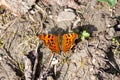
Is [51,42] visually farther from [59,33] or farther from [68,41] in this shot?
[59,33]

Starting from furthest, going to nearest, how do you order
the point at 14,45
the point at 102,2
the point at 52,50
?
the point at 102,2 → the point at 14,45 → the point at 52,50

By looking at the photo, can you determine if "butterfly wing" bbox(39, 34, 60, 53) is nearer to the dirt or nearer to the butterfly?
the butterfly

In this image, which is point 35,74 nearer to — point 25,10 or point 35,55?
point 35,55

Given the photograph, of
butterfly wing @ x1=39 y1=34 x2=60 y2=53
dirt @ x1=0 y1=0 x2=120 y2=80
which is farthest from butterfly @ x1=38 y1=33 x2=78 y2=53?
dirt @ x1=0 y1=0 x2=120 y2=80

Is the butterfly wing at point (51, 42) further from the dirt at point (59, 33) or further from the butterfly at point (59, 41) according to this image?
the dirt at point (59, 33)

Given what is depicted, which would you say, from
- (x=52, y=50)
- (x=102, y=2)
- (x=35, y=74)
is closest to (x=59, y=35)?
(x=52, y=50)
